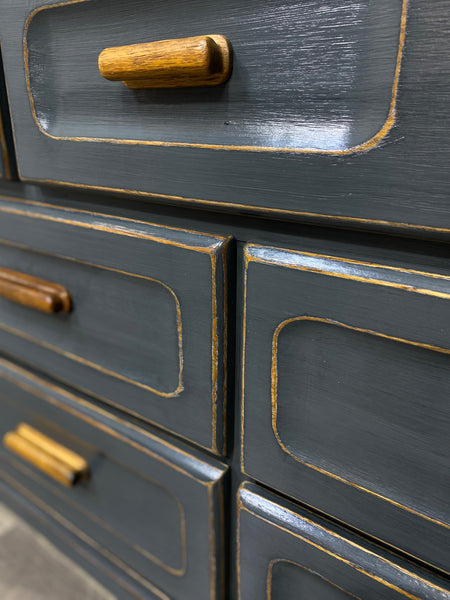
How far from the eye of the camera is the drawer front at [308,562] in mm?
278

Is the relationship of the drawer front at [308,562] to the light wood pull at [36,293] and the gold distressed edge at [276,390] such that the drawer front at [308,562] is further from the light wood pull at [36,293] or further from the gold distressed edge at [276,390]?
the light wood pull at [36,293]

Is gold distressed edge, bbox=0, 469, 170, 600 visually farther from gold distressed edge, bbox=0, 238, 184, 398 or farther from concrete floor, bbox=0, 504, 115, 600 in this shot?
gold distressed edge, bbox=0, 238, 184, 398

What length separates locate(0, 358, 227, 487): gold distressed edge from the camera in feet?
1.17

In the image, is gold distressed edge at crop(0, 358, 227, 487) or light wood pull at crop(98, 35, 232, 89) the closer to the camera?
light wood pull at crop(98, 35, 232, 89)

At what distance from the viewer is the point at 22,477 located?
22.0 inches

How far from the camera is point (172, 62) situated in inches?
9.4

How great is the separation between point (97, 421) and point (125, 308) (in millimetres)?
122

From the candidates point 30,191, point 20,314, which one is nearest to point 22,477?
point 20,314

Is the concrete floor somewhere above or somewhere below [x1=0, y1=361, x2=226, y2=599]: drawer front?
below

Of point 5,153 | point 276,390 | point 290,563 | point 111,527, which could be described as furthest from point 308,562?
point 5,153

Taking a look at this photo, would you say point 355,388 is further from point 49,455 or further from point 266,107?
point 49,455

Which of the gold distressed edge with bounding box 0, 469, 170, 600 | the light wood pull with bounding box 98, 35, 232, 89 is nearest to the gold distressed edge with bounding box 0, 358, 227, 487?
the gold distressed edge with bounding box 0, 469, 170, 600

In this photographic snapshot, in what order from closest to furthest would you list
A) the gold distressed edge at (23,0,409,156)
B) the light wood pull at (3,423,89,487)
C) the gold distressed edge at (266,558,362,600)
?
the gold distressed edge at (23,0,409,156) < the gold distressed edge at (266,558,362,600) < the light wood pull at (3,423,89,487)

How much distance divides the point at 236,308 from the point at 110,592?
1.32 feet
